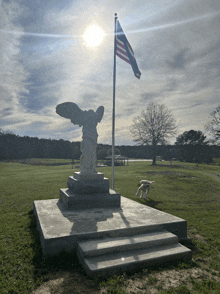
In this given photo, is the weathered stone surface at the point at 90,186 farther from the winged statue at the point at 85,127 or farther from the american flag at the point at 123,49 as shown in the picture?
the american flag at the point at 123,49

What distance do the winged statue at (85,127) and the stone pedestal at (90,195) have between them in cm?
48

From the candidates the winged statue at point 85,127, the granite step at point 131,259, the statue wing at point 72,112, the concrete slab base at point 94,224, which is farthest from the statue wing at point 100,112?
the granite step at point 131,259

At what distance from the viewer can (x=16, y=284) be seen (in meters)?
3.51

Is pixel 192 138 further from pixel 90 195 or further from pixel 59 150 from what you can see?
pixel 90 195

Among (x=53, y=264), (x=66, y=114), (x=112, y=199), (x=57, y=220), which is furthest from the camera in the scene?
(x=66, y=114)

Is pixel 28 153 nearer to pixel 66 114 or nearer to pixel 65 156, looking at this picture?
pixel 65 156

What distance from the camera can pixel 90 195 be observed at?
7.14m

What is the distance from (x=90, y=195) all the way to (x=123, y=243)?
2888 millimetres

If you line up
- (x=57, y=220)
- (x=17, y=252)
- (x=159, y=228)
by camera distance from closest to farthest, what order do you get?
(x=17, y=252) → (x=159, y=228) → (x=57, y=220)

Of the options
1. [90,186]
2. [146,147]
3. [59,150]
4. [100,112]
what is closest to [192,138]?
[146,147]

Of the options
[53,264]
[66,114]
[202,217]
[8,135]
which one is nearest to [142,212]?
[202,217]

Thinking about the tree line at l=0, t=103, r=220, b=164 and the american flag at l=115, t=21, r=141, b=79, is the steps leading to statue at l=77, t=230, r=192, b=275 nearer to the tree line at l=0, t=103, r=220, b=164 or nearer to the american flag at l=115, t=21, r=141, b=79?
the american flag at l=115, t=21, r=141, b=79

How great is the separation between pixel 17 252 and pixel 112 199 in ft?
11.5

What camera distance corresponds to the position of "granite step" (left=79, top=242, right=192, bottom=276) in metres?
3.81
